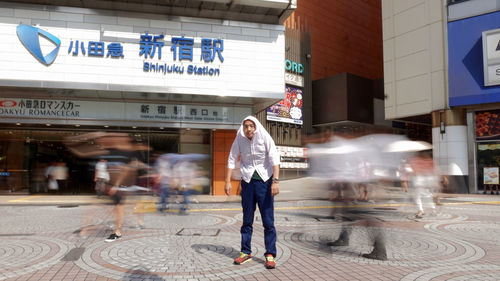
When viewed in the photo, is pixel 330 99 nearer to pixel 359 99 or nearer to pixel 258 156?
pixel 359 99

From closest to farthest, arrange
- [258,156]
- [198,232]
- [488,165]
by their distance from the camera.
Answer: [258,156]
[198,232]
[488,165]

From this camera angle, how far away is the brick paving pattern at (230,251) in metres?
4.04

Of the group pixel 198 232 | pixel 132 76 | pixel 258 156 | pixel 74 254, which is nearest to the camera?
pixel 258 156

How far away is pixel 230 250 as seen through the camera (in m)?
5.11

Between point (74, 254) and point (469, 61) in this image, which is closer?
point (74, 254)

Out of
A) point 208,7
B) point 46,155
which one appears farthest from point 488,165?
point 46,155

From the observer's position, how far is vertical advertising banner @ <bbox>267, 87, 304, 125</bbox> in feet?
88.4

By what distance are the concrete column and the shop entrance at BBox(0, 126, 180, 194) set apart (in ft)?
48.5

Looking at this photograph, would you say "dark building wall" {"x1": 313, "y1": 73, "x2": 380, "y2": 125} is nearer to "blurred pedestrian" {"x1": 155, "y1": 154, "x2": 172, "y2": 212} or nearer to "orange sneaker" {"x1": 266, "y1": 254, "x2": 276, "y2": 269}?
"blurred pedestrian" {"x1": 155, "y1": 154, "x2": 172, "y2": 212}

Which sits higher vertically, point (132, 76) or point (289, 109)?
point (289, 109)

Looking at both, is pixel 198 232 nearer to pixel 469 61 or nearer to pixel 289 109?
pixel 469 61

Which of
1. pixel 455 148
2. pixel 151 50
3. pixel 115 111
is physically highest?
pixel 151 50

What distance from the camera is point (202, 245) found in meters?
5.44

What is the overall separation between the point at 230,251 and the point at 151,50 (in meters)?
11.6
